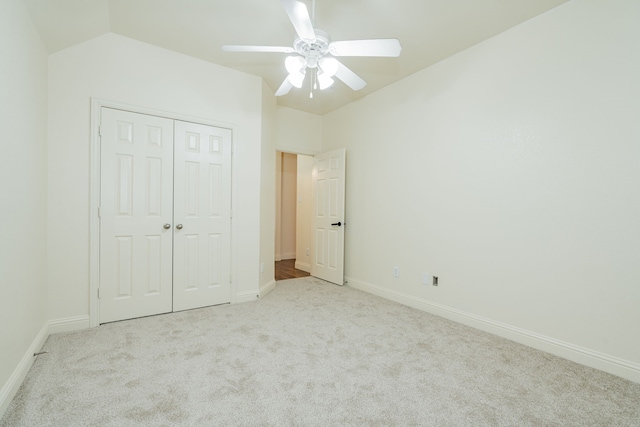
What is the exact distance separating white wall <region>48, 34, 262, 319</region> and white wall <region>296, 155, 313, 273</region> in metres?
2.05

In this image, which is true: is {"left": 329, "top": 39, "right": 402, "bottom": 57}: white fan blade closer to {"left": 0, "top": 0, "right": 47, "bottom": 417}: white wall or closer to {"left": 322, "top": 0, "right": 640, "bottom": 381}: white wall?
{"left": 322, "top": 0, "right": 640, "bottom": 381}: white wall

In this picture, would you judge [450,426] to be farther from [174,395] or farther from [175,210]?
[175,210]

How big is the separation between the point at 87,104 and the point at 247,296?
2474mm

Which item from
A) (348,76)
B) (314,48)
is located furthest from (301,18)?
(348,76)

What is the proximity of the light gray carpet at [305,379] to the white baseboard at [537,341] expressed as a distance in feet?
0.24

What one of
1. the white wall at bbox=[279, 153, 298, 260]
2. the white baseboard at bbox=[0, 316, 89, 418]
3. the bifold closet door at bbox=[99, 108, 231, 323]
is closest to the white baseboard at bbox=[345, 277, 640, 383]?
the bifold closet door at bbox=[99, 108, 231, 323]

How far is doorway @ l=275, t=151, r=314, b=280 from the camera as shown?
5.32 meters

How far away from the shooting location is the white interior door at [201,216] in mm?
3018

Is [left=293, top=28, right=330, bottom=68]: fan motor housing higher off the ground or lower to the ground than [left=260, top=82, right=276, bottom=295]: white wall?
higher

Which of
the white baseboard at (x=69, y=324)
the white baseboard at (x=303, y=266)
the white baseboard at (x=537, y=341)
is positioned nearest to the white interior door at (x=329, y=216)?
the white baseboard at (x=303, y=266)

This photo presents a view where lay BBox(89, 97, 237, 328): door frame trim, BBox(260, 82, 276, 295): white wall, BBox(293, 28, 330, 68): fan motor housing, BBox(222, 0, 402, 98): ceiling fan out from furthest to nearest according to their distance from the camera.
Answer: BBox(260, 82, 276, 295): white wall → BBox(89, 97, 237, 328): door frame trim → BBox(293, 28, 330, 68): fan motor housing → BBox(222, 0, 402, 98): ceiling fan

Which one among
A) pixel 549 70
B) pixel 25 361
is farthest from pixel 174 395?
pixel 549 70

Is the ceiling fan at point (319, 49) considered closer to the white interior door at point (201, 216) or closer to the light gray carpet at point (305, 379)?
the white interior door at point (201, 216)

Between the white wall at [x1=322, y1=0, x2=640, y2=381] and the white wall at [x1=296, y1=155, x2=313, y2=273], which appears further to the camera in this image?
the white wall at [x1=296, y1=155, x2=313, y2=273]
